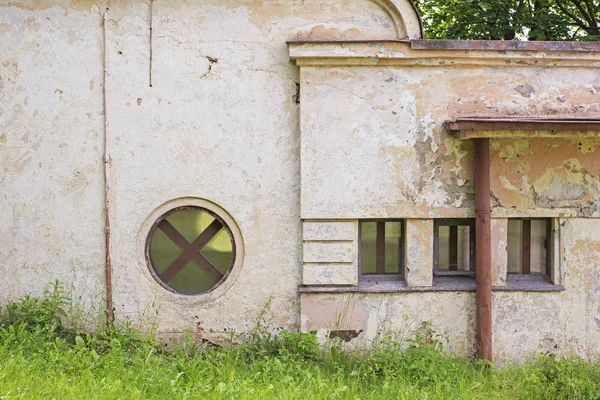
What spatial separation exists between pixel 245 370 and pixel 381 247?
6.47 ft

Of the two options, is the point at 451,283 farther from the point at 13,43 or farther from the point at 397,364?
the point at 13,43

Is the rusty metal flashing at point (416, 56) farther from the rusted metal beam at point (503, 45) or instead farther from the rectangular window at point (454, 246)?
the rectangular window at point (454, 246)

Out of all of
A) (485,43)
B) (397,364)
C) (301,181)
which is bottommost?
(397,364)

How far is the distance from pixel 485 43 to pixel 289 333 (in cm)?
353

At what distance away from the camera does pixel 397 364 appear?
18.8ft

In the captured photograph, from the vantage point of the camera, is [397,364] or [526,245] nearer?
[397,364]

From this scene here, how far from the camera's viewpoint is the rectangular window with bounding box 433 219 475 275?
6422 mm

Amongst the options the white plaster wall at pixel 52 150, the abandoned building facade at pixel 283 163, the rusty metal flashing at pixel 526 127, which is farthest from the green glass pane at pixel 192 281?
the rusty metal flashing at pixel 526 127

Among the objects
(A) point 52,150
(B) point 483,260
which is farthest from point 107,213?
(B) point 483,260

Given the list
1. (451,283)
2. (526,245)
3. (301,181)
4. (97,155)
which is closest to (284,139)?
(301,181)

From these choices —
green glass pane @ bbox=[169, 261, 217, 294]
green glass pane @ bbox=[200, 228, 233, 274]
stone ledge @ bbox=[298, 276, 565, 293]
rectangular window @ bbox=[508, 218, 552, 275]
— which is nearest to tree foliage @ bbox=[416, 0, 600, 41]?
rectangular window @ bbox=[508, 218, 552, 275]

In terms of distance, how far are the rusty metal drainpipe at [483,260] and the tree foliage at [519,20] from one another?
6078 millimetres

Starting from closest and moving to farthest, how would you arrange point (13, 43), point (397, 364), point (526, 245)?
point (397, 364) < point (13, 43) < point (526, 245)

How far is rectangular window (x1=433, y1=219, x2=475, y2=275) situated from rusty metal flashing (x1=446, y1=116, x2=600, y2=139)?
108 cm
